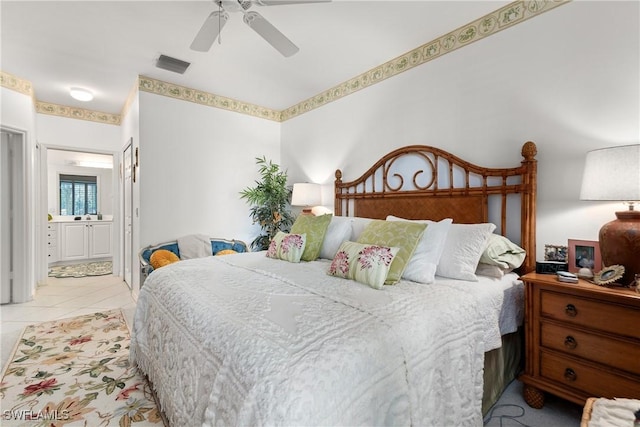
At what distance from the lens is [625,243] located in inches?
61.3

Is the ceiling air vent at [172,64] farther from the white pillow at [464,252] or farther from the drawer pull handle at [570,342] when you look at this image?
the drawer pull handle at [570,342]

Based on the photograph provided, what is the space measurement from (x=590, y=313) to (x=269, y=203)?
11.0 feet

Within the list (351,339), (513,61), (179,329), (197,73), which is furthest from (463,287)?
(197,73)

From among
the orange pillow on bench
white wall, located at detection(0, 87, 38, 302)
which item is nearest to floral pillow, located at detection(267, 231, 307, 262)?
the orange pillow on bench

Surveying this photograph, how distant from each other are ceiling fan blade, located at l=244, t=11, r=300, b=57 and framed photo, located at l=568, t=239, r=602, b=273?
233 centimetres

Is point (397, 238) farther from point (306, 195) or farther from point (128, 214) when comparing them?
point (128, 214)

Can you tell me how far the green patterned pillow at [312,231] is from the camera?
2543 mm

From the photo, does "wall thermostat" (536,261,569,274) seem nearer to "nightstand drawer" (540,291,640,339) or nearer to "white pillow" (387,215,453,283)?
"nightstand drawer" (540,291,640,339)

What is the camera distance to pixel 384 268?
172 cm

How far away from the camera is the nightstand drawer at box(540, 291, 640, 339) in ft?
4.68

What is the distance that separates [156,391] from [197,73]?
3106 millimetres

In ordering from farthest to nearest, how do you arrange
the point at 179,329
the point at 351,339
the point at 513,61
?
1. the point at 513,61
2. the point at 179,329
3. the point at 351,339

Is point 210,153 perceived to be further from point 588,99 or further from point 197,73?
point 588,99

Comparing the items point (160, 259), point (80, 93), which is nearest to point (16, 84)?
point (80, 93)
